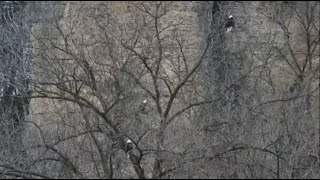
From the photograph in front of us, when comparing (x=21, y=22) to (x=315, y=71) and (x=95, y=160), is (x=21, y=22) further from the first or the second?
(x=315, y=71)

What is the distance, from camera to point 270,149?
6.75 m

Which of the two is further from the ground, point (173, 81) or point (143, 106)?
point (173, 81)

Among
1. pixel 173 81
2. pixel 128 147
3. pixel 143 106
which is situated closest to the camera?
pixel 128 147

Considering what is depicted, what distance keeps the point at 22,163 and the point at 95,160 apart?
1086 millimetres

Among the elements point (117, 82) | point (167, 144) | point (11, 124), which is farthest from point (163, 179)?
point (11, 124)

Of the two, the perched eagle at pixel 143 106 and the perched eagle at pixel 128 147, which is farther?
the perched eagle at pixel 143 106

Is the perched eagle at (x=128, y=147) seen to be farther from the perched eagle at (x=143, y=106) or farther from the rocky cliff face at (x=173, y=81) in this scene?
the perched eagle at (x=143, y=106)

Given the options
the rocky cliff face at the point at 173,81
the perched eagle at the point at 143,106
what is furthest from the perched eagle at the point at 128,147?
the perched eagle at the point at 143,106

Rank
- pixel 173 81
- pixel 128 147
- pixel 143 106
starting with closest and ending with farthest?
pixel 128 147 → pixel 143 106 → pixel 173 81

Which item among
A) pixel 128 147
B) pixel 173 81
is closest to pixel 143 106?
pixel 173 81

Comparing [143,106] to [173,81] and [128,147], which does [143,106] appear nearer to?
[173,81]

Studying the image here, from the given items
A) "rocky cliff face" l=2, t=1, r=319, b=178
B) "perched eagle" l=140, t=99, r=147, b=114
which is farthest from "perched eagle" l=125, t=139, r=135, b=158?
"perched eagle" l=140, t=99, r=147, b=114

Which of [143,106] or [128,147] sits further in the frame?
[143,106]

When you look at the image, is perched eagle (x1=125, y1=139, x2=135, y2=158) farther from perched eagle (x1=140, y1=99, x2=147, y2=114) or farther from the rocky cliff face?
perched eagle (x1=140, y1=99, x2=147, y2=114)
